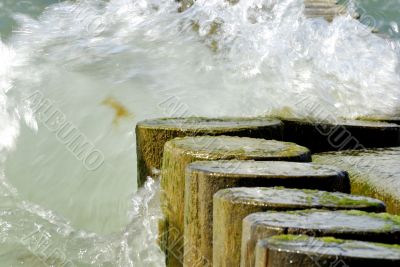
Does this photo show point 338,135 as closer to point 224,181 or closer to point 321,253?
point 224,181

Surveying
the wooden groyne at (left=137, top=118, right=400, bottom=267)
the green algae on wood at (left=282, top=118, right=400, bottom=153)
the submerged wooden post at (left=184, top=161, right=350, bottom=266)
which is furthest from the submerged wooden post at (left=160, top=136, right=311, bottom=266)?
the green algae on wood at (left=282, top=118, right=400, bottom=153)

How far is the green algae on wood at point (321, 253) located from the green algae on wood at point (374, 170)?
31.9 inches

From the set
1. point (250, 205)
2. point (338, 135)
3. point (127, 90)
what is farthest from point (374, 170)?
point (127, 90)

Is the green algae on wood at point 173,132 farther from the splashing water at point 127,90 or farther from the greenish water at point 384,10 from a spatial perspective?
the greenish water at point 384,10

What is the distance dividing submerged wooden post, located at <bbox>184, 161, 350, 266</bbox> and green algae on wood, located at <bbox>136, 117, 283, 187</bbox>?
526 millimetres

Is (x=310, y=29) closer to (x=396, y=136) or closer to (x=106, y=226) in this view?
(x=396, y=136)

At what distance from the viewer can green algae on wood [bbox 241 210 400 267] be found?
1.52m

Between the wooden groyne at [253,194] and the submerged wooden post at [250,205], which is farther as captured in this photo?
the submerged wooden post at [250,205]

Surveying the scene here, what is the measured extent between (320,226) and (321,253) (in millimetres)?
167

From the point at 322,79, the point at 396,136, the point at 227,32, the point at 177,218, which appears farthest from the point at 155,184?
the point at 227,32

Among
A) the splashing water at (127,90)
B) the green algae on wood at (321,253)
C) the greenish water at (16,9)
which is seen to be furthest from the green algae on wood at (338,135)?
the greenish water at (16,9)

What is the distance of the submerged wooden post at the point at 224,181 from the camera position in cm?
191

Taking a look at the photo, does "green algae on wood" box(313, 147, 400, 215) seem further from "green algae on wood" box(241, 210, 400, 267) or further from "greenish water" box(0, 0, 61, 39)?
"greenish water" box(0, 0, 61, 39)

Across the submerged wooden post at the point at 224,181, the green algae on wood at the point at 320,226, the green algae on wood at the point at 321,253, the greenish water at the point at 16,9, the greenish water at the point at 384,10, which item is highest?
the green algae on wood at the point at 321,253
